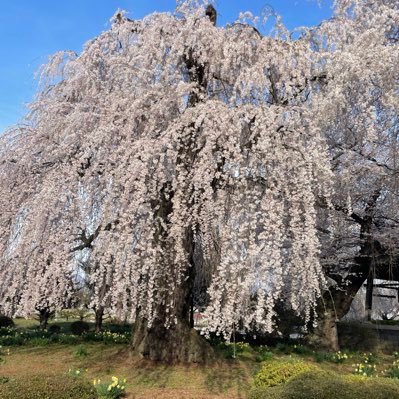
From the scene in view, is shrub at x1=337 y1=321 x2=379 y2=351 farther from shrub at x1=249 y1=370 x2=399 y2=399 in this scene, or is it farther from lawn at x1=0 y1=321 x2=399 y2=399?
shrub at x1=249 y1=370 x2=399 y2=399

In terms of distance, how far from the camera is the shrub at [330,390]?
5820 millimetres

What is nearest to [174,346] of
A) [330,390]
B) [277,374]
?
[277,374]

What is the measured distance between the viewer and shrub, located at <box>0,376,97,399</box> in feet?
18.2

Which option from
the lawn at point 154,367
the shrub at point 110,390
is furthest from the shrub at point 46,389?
the shrub at point 110,390

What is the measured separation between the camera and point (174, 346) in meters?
A: 9.65

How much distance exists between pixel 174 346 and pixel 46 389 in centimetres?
423

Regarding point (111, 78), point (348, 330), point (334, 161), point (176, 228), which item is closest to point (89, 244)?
point (176, 228)

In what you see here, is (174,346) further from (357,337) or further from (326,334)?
(357,337)

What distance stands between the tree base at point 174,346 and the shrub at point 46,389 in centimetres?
352

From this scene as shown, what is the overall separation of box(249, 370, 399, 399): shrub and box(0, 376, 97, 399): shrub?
2.37 m

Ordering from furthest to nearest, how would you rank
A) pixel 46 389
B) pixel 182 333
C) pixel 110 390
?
pixel 182 333 → pixel 110 390 → pixel 46 389

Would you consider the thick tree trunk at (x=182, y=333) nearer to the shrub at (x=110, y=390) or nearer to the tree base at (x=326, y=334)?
the shrub at (x=110, y=390)

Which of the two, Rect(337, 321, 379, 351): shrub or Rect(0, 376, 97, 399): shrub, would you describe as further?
Rect(337, 321, 379, 351): shrub

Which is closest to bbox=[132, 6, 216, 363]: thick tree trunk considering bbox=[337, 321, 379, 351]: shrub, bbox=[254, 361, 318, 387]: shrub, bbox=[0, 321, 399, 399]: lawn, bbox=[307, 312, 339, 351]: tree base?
bbox=[0, 321, 399, 399]: lawn
